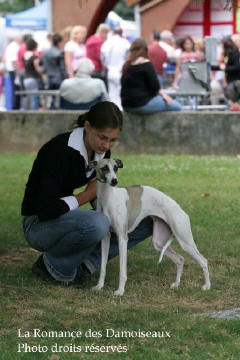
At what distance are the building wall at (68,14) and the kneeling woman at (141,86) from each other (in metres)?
14.2

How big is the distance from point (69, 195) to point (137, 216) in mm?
476

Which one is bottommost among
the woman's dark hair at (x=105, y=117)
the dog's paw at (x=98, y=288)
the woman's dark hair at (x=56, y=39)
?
the dog's paw at (x=98, y=288)

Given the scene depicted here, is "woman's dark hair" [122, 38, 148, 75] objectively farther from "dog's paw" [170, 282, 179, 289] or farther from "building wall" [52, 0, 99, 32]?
"building wall" [52, 0, 99, 32]

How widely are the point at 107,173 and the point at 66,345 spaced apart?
54.3 inches

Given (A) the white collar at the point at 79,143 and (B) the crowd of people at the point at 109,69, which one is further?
(B) the crowd of people at the point at 109,69

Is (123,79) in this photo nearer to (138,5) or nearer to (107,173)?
(107,173)

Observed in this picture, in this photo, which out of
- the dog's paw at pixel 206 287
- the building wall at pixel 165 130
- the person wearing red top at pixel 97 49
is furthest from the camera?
the person wearing red top at pixel 97 49

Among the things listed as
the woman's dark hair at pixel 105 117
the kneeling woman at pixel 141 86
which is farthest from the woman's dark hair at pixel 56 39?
the woman's dark hair at pixel 105 117

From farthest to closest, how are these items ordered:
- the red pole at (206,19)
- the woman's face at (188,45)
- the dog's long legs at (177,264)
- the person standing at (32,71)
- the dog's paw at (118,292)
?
the red pole at (206,19) → the woman's face at (188,45) → the person standing at (32,71) → the dog's long legs at (177,264) → the dog's paw at (118,292)

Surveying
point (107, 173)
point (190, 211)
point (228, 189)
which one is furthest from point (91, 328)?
point (228, 189)

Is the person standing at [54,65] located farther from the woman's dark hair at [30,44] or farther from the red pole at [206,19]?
the red pole at [206,19]

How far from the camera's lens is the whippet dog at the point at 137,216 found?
20.7 ft

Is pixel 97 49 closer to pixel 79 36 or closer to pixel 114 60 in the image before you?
pixel 79 36

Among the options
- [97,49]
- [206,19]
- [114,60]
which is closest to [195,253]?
[114,60]
